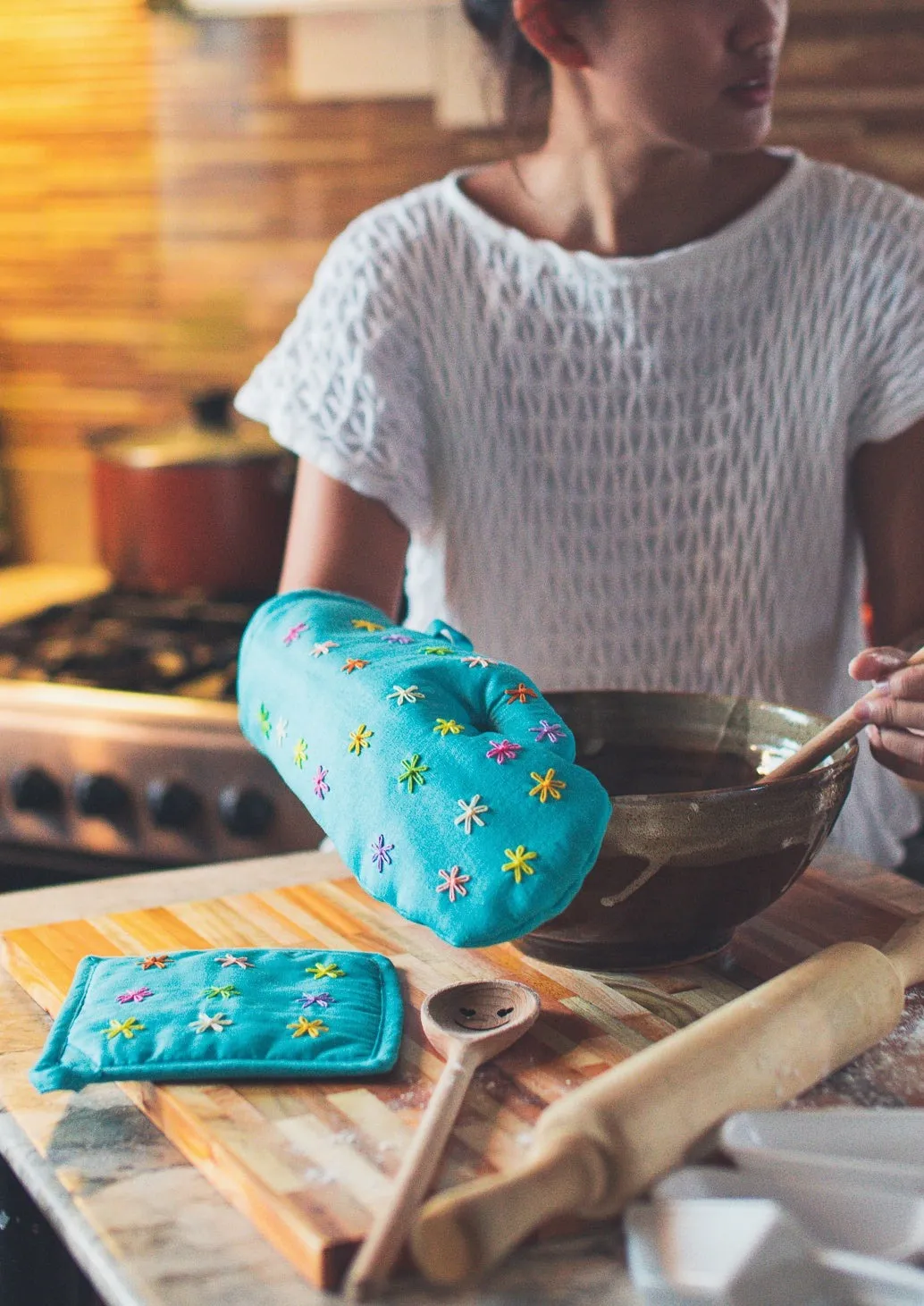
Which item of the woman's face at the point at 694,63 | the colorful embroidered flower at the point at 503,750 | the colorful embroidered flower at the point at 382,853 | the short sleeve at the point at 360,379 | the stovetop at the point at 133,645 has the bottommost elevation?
the stovetop at the point at 133,645

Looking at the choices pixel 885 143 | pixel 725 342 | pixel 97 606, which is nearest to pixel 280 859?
pixel 725 342

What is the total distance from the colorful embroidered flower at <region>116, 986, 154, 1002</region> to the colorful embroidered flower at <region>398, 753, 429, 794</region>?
159 millimetres

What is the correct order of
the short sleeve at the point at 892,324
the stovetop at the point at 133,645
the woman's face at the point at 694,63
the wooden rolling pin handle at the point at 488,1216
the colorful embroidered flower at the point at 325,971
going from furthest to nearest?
1. the stovetop at the point at 133,645
2. the short sleeve at the point at 892,324
3. the woman's face at the point at 694,63
4. the colorful embroidered flower at the point at 325,971
5. the wooden rolling pin handle at the point at 488,1216

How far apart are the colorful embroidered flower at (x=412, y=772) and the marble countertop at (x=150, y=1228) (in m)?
0.18

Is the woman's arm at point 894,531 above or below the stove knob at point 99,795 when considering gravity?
above

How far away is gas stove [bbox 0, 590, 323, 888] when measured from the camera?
1.55m

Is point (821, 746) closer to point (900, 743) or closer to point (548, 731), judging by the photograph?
point (900, 743)

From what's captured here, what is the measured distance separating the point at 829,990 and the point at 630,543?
0.58 metres

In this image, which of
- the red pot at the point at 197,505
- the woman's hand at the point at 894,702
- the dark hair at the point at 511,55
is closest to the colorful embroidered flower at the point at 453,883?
the woman's hand at the point at 894,702

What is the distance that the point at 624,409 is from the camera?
115 centimetres

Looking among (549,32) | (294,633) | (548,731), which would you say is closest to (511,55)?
(549,32)

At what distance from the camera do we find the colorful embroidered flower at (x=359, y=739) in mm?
671

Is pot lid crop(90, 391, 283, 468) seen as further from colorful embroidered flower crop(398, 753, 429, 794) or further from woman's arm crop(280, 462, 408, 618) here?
colorful embroidered flower crop(398, 753, 429, 794)

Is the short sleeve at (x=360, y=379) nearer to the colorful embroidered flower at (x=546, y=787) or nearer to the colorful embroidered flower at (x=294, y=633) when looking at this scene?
the colorful embroidered flower at (x=294, y=633)
